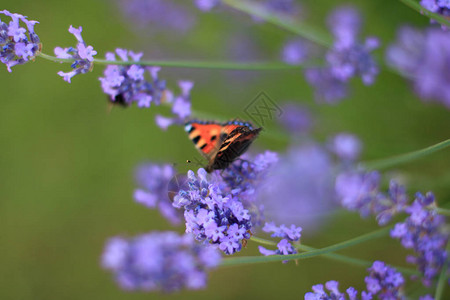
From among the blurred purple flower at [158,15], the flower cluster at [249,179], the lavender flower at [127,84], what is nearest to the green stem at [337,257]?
the flower cluster at [249,179]

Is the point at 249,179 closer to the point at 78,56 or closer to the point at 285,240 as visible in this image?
the point at 285,240

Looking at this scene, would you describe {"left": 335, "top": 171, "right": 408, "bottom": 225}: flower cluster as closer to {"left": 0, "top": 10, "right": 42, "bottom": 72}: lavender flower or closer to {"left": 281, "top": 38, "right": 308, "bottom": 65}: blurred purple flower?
{"left": 281, "top": 38, "right": 308, "bottom": 65}: blurred purple flower

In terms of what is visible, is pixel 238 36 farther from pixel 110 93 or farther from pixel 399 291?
pixel 399 291

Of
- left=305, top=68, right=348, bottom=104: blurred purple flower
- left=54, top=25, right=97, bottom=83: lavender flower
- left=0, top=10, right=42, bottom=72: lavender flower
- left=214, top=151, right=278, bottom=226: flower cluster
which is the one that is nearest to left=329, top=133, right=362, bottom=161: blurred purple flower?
left=305, top=68, right=348, bottom=104: blurred purple flower

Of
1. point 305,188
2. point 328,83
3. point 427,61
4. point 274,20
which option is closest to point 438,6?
point 274,20

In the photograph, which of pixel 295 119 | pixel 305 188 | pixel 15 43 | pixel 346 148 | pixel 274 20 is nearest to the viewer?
pixel 15 43
